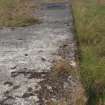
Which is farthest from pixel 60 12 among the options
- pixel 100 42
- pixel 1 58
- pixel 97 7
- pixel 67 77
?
pixel 67 77

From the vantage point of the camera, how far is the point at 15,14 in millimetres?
7211

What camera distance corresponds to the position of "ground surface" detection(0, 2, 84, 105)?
2.93m

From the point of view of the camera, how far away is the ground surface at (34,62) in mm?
2934

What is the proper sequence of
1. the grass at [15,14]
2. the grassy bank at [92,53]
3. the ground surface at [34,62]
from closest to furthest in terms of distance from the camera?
the ground surface at [34,62] < the grassy bank at [92,53] < the grass at [15,14]

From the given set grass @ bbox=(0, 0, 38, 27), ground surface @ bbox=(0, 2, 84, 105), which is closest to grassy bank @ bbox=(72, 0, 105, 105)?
ground surface @ bbox=(0, 2, 84, 105)

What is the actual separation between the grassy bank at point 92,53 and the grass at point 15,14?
0.93 metres

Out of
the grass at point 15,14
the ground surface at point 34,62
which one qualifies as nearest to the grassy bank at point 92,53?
the ground surface at point 34,62

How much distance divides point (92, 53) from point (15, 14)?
3.29m

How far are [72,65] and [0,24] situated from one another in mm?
2874

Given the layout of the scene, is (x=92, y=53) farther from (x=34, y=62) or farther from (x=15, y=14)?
(x=15, y=14)

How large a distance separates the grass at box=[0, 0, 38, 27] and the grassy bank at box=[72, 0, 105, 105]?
93cm

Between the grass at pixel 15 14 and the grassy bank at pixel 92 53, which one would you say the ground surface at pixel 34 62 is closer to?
the grassy bank at pixel 92 53

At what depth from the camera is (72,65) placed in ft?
12.0

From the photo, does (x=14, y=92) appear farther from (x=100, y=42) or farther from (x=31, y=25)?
(x=31, y=25)
